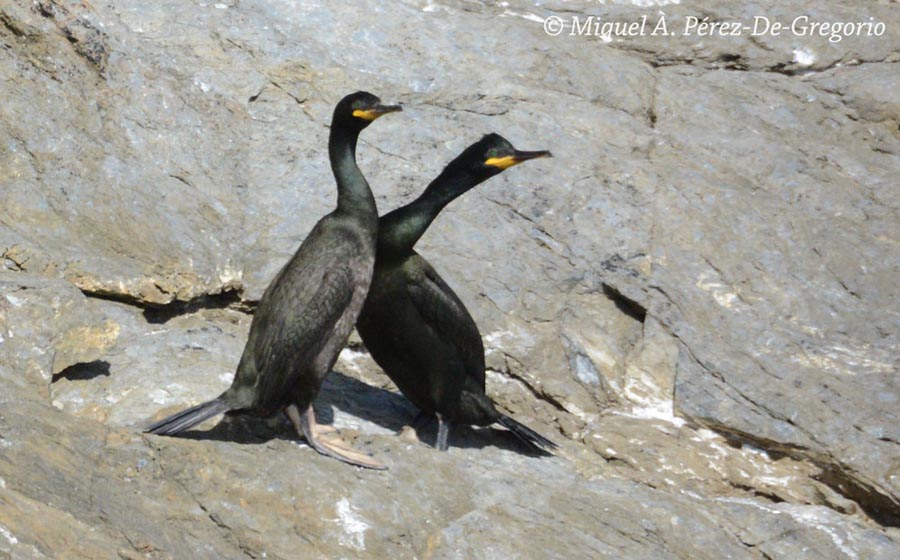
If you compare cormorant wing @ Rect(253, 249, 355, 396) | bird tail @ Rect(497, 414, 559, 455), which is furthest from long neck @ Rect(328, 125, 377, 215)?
bird tail @ Rect(497, 414, 559, 455)

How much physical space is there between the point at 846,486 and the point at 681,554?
1.54 m

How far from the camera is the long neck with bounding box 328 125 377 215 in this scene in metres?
6.69

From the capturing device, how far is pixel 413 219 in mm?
6828

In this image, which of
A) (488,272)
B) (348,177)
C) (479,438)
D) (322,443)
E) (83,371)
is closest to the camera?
(322,443)

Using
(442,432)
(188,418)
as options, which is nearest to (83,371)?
(188,418)

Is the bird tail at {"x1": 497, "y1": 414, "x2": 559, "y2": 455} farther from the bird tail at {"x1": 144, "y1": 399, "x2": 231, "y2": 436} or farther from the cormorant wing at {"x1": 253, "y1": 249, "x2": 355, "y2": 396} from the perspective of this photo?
the bird tail at {"x1": 144, "y1": 399, "x2": 231, "y2": 436}

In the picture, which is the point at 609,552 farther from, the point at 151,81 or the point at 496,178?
the point at 151,81

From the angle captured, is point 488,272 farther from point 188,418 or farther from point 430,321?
point 188,418

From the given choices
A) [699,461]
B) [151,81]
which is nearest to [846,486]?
[699,461]

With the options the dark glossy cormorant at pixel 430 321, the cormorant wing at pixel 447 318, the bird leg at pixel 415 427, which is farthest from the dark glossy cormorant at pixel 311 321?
the bird leg at pixel 415 427

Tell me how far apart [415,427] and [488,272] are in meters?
1.50

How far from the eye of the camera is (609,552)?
589 centimetres

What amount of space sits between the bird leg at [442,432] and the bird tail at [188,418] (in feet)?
3.94

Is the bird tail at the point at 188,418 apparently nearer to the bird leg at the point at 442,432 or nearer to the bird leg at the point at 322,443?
the bird leg at the point at 322,443
